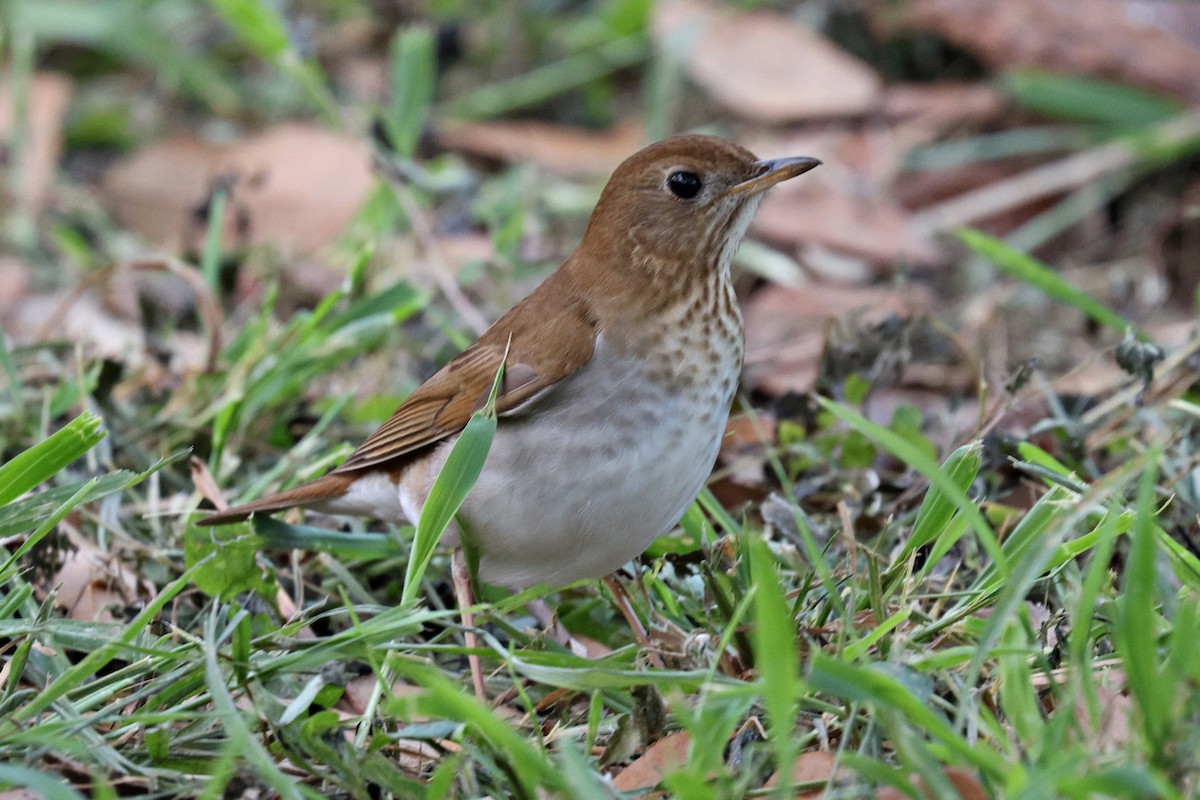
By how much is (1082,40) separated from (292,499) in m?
4.54

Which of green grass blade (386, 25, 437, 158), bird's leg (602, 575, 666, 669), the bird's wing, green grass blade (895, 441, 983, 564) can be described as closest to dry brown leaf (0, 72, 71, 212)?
green grass blade (386, 25, 437, 158)

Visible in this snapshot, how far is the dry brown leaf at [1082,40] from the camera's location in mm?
6504

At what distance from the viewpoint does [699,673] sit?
255 cm

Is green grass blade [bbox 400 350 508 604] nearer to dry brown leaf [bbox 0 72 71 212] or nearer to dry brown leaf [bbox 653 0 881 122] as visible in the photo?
dry brown leaf [bbox 653 0 881 122]

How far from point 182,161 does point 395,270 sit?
1.63 m

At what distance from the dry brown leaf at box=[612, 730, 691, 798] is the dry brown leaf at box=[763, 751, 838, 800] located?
0.54 feet

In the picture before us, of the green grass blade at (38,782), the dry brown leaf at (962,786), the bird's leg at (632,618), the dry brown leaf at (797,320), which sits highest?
the green grass blade at (38,782)

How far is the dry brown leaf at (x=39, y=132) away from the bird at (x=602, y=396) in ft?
11.7

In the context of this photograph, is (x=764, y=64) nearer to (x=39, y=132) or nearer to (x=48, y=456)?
(x=39, y=132)

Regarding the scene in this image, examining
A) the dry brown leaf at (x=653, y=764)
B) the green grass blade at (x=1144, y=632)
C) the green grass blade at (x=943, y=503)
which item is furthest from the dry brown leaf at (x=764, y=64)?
the green grass blade at (x=1144, y=632)

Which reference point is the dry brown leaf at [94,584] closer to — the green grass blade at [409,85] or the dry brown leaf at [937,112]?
the green grass blade at [409,85]

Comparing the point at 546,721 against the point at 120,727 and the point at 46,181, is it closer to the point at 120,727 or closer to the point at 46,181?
the point at 120,727

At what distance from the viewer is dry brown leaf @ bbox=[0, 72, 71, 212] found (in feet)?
21.4

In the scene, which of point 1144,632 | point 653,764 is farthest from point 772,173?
point 1144,632
